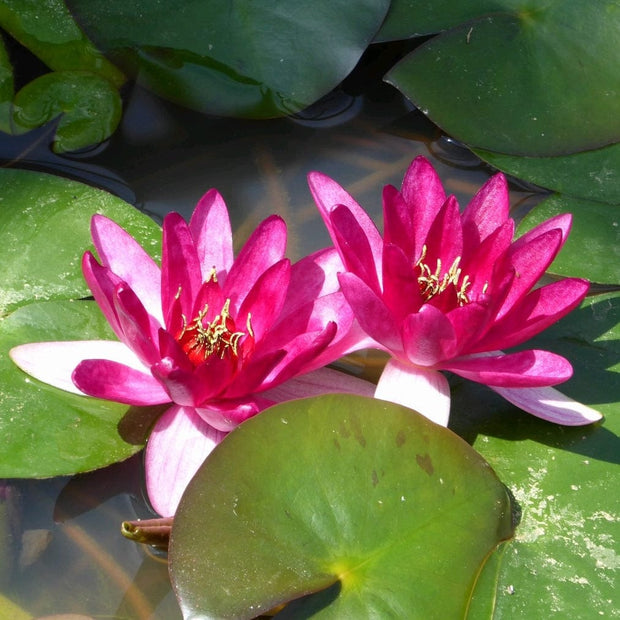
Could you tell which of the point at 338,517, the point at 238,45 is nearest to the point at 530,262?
the point at 338,517

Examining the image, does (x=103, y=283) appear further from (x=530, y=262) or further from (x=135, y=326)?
(x=530, y=262)

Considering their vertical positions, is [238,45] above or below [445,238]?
above

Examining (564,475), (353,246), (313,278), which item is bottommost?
(564,475)

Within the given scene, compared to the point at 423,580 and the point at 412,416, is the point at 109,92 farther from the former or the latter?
the point at 423,580

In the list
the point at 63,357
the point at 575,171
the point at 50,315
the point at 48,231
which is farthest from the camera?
the point at 575,171

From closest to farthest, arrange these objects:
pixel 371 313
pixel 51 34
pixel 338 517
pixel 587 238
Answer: pixel 338 517, pixel 371 313, pixel 587 238, pixel 51 34
